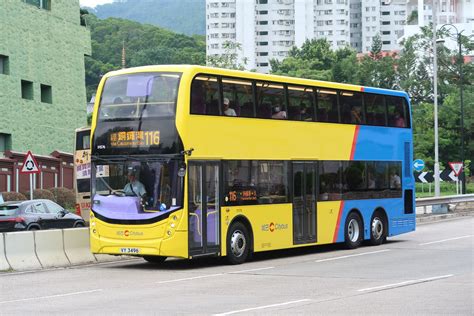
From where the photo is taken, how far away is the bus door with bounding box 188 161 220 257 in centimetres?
1964

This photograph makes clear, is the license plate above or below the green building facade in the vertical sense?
below

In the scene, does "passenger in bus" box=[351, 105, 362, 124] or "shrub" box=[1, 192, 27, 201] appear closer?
"passenger in bus" box=[351, 105, 362, 124]

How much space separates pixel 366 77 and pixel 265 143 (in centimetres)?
9121

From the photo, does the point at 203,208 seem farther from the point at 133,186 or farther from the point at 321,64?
the point at 321,64

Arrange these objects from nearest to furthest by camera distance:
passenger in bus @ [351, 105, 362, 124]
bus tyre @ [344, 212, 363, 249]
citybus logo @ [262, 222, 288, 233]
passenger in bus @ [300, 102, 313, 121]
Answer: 1. citybus logo @ [262, 222, 288, 233]
2. passenger in bus @ [300, 102, 313, 121]
3. bus tyre @ [344, 212, 363, 249]
4. passenger in bus @ [351, 105, 362, 124]

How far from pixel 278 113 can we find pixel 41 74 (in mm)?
32463

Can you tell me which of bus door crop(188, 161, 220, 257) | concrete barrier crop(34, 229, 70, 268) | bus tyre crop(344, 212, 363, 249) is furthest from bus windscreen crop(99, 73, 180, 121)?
bus tyre crop(344, 212, 363, 249)

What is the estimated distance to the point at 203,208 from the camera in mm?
19922

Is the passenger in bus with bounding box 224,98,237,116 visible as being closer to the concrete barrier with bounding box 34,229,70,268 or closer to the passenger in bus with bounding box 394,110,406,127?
the concrete barrier with bounding box 34,229,70,268

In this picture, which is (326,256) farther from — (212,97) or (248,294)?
(248,294)

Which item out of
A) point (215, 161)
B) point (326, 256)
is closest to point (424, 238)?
point (326, 256)

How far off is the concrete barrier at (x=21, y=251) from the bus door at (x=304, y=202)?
20.2ft

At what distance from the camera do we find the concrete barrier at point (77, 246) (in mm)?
21531

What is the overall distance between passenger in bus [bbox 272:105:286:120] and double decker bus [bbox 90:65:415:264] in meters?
0.04
